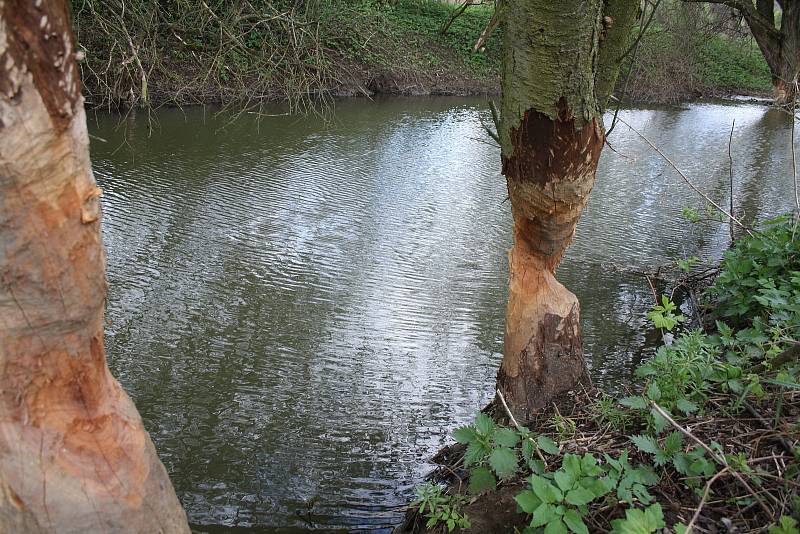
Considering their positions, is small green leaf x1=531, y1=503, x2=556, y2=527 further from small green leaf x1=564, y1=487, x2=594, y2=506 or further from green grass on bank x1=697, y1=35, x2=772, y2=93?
green grass on bank x1=697, y1=35, x2=772, y2=93

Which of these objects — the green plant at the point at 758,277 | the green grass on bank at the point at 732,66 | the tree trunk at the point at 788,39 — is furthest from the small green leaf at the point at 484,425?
the green grass on bank at the point at 732,66

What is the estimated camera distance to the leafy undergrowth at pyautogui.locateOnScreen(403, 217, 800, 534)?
194 centimetres

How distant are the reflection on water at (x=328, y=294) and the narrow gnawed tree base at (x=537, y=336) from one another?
1.88 feet

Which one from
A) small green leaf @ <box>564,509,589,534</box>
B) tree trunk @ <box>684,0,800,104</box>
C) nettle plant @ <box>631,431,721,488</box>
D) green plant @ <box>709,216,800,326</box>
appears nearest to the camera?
small green leaf @ <box>564,509,589,534</box>

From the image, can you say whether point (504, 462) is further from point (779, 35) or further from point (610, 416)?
point (779, 35)

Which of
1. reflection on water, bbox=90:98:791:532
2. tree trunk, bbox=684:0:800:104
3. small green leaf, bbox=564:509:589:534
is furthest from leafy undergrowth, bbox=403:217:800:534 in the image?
tree trunk, bbox=684:0:800:104

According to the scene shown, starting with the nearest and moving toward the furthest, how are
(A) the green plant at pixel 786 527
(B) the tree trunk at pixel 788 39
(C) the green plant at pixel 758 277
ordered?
(A) the green plant at pixel 786 527 < (C) the green plant at pixel 758 277 < (B) the tree trunk at pixel 788 39

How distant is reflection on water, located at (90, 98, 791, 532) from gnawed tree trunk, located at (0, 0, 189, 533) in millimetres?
1151

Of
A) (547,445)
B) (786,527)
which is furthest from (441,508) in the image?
(786,527)

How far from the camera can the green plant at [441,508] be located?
2.31 meters

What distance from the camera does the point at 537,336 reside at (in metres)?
3.04

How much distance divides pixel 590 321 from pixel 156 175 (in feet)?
17.1

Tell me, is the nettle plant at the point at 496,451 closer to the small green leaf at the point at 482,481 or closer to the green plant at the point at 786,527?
the small green leaf at the point at 482,481

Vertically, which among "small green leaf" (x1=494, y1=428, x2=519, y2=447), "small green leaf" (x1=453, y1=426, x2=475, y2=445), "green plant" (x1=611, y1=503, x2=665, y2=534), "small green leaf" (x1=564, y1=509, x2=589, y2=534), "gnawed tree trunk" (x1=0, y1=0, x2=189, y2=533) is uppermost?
"gnawed tree trunk" (x1=0, y1=0, x2=189, y2=533)
